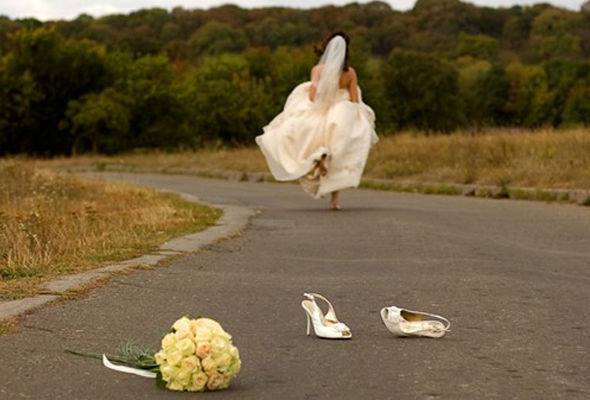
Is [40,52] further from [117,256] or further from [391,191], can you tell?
[117,256]

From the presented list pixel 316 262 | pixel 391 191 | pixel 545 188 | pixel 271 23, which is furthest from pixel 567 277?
pixel 271 23

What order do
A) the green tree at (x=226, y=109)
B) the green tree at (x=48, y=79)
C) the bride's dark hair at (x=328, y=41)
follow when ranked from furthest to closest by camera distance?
the green tree at (x=226, y=109), the green tree at (x=48, y=79), the bride's dark hair at (x=328, y=41)

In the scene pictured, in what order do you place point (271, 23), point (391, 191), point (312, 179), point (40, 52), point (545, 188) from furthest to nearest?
1. point (271, 23)
2. point (40, 52)
3. point (391, 191)
4. point (545, 188)
5. point (312, 179)

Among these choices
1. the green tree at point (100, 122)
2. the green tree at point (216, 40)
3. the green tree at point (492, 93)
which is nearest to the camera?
the green tree at point (100, 122)

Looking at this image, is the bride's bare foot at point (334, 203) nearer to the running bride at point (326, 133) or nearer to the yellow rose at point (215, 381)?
the running bride at point (326, 133)

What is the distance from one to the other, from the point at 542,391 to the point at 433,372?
0.59m

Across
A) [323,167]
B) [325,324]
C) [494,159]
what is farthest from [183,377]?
[494,159]

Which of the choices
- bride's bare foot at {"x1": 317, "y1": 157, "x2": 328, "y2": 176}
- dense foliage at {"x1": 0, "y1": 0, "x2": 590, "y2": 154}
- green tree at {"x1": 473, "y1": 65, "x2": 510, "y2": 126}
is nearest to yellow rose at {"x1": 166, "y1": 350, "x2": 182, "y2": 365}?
bride's bare foot at {"x1": 317, "y1": 157, "x2": 328, "y2": 176}

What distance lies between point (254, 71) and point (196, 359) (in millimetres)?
63189

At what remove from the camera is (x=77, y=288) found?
808cm

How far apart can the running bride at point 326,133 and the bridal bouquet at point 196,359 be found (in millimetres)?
12179

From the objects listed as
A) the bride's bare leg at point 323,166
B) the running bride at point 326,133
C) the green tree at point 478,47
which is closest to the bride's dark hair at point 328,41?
the running bride at point 326,133

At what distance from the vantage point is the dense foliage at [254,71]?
2020 inches

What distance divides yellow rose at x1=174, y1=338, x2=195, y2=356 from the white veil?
13141mm
